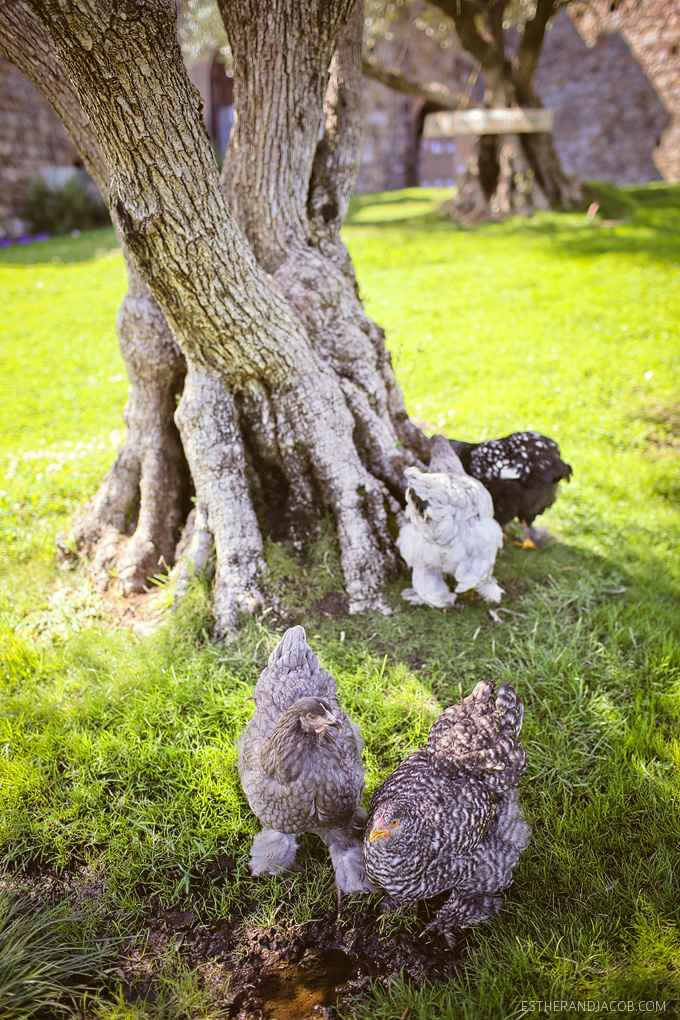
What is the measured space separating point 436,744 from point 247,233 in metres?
3.28

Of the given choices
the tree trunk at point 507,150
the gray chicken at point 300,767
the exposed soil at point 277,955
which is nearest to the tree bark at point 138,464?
→ the gray chicken at point 300,767

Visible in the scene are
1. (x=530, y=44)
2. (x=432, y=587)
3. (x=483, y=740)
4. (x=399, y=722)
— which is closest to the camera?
(x=483, y=740)

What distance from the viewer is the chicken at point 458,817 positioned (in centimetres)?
211

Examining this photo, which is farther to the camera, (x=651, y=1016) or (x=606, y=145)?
(x=606, y=145)

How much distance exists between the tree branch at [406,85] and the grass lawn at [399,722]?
6.39 metres

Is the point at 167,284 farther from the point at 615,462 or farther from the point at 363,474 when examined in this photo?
the point at 615,462

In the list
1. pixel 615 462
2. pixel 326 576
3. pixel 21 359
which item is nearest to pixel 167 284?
pixel 326 576

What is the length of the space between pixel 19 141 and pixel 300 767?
17433 mm

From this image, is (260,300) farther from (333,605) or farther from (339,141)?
(333,605)

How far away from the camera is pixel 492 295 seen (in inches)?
320

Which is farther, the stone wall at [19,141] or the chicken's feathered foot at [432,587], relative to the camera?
the stone wall at [19,141]

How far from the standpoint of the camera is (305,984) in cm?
212

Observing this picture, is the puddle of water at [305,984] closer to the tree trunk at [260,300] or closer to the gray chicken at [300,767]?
the gray chicken at [300,767]

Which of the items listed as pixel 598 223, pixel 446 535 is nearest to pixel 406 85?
pixel 598 223
